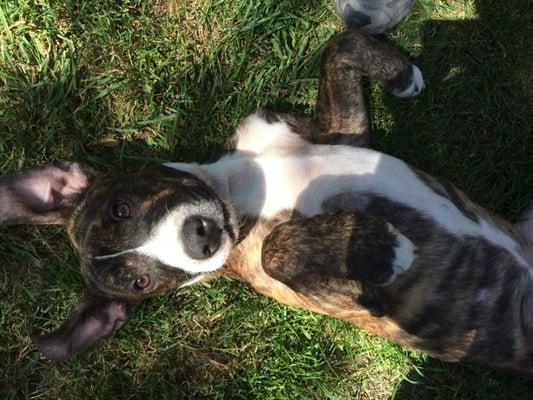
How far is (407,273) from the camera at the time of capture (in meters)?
3.89

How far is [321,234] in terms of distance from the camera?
12.2 feet

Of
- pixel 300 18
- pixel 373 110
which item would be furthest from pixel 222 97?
pixel 373 110

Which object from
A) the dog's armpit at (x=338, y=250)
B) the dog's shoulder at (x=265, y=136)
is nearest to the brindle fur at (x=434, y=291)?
the dog's armpit at (x=338, y=250)

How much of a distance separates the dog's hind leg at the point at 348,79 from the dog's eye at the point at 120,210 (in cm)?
154

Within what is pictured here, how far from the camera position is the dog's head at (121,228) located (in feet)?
12.5

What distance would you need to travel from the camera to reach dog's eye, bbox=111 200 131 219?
4.01m

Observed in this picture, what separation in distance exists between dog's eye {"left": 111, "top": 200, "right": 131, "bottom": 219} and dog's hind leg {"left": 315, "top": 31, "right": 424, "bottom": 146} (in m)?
1.54

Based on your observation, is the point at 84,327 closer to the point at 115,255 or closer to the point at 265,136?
the point at 115,255

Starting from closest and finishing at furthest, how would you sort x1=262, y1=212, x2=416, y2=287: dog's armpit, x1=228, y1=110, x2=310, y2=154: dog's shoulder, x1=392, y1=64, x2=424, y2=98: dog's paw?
x1=262, y1=212, x2=416, y2=287: dog's armpit < x1=228, y1=110, x2=310, y2=154: dog's shoulder < x1=392, y1=64, x2=424, y2=98: dog's paw

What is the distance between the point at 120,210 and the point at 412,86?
2469 mm

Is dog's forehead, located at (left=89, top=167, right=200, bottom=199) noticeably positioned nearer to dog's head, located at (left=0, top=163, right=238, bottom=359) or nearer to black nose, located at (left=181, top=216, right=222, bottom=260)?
dog's head, located at (left=0, top=163, right=238, bottom=359)

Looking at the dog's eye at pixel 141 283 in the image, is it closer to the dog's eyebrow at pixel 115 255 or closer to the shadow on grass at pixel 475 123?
the dog's eyebrow at pixel 115 255

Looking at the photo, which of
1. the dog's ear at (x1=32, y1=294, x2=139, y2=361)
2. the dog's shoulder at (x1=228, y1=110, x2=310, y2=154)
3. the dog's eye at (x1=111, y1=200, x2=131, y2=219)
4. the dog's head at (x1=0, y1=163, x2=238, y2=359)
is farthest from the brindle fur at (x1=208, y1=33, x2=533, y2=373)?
the dog's ear at (x1=32, y1=294, x2=139, y2=361)

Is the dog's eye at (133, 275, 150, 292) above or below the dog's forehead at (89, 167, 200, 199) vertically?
below
